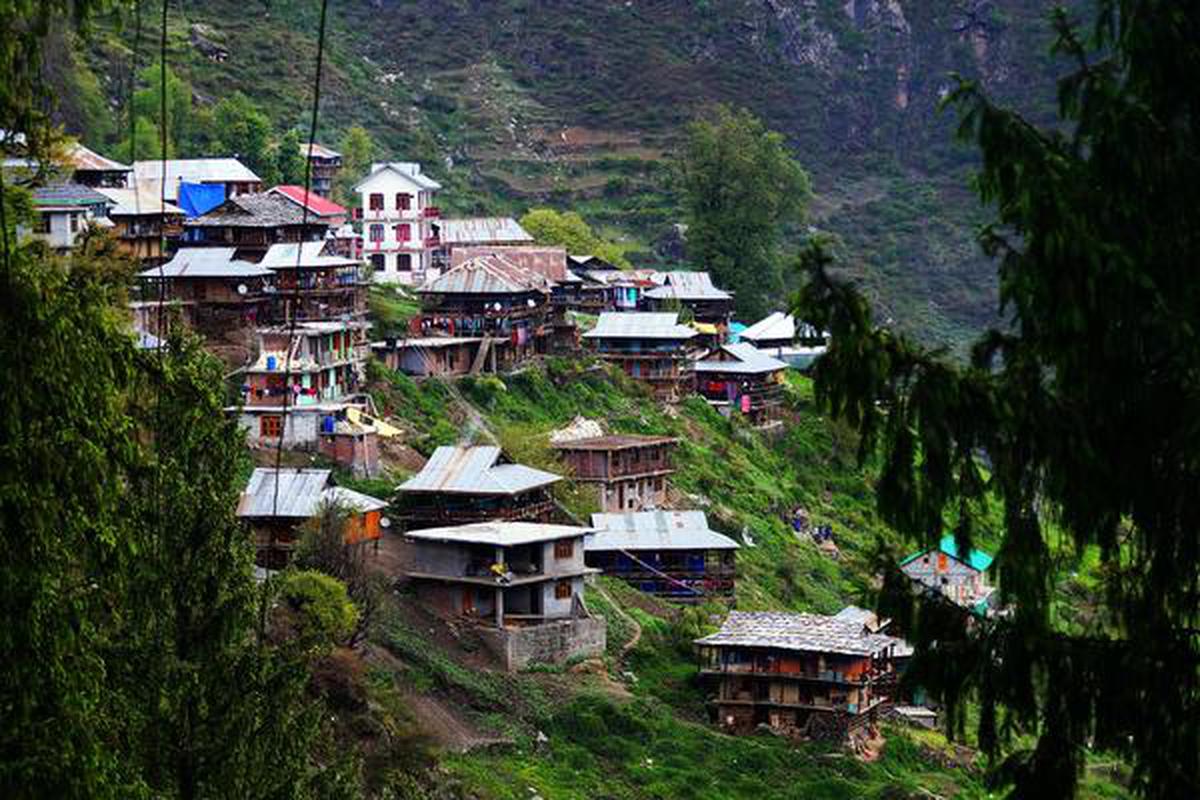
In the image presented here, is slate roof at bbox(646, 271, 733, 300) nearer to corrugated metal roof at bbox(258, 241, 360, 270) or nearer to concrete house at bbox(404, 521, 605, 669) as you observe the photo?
corrugated metal roof at bbox(258, 241, 360, 270)

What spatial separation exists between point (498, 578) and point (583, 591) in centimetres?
449

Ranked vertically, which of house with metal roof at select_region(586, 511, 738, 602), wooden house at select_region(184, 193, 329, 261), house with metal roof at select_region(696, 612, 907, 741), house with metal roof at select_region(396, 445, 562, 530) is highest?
wooden house at select_region(184, 193, 329, 261)

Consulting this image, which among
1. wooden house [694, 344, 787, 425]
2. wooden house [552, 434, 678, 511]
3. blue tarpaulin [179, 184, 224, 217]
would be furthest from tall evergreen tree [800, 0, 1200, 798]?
wooden house [694, 344, 787, 425]

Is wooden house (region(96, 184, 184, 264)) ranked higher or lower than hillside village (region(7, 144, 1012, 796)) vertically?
higher

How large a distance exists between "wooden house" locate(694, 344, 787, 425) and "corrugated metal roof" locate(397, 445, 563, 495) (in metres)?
25.0

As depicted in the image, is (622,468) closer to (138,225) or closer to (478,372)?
(478,372)

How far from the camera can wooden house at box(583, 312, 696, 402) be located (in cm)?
7362

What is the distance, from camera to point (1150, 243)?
32.2 ft

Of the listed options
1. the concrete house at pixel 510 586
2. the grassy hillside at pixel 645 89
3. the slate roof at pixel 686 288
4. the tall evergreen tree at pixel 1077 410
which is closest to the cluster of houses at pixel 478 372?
the concrete house at pixel 510 586

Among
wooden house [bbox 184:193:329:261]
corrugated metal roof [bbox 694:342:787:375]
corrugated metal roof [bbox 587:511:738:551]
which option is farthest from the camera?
corrugated metal roof [bbox 694:342:787:375]

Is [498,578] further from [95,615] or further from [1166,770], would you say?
[1166,770]

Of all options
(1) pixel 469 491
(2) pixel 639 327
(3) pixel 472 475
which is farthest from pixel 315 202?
(1) pixel 469 491

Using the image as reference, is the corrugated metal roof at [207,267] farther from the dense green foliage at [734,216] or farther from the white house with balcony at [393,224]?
the dense green foliage at [734,216]

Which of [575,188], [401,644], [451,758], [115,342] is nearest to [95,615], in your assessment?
[115,342]
